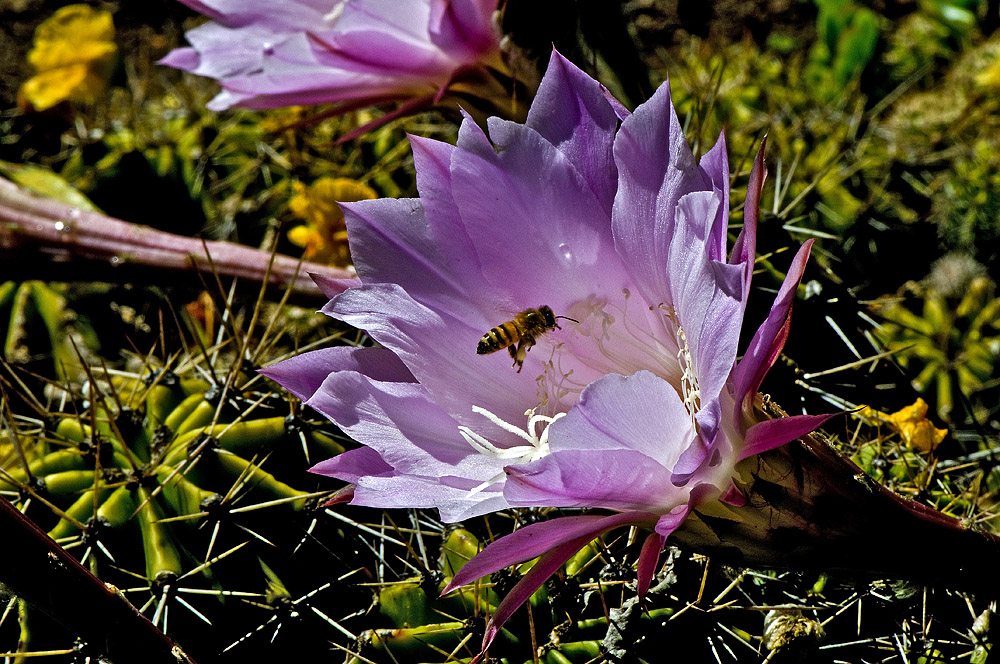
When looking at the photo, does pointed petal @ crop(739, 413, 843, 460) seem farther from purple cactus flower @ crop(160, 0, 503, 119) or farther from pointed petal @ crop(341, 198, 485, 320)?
purple cactus flower @ crop(160, 0, 503, 119)

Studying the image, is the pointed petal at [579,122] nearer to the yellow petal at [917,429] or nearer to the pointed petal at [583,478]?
the pointed petal at [583,478]

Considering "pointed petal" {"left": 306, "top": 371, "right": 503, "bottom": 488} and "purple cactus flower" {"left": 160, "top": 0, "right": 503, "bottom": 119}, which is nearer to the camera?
"pointed petal" {"left": 306, "top": 371, "right": 503, "bottom": 488}

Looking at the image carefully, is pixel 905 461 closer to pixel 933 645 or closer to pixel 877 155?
pixel 933 645

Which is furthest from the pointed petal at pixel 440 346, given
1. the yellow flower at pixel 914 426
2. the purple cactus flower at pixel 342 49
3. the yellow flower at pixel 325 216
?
the yellow flower at pixel 325 216

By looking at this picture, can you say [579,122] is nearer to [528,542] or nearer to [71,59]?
[528,542]

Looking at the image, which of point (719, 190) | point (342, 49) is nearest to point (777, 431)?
point (719, 190)

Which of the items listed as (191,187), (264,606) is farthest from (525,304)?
(191,187)

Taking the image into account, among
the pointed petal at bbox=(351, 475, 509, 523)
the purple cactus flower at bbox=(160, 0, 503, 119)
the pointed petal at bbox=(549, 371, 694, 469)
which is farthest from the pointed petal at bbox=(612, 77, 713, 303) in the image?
the purple cactus flower at bbox=(160, 0, 503, 119)
